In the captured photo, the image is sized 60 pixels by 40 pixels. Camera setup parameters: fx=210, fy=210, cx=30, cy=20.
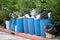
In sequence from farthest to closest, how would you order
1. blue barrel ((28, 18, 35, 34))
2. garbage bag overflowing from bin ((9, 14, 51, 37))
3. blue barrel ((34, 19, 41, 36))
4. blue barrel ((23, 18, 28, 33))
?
1. blue barrel ((23, 18, 28, 33))
2. blue barrel ((28, 18, 35, 34))
3. blue barrel ((34, 19, 41, 36))
4. garbage bag overflowing from bin ((9, 14, 51, 37))

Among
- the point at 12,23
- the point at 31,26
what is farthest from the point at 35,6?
the point at 12,23

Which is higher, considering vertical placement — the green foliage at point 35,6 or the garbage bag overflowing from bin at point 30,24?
the green foliage at point 35,6

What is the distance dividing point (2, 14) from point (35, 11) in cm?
370

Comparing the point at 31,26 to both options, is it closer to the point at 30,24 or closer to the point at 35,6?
the point at 30,24

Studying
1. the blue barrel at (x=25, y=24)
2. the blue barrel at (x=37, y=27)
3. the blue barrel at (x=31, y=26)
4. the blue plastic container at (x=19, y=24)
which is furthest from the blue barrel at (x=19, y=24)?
the blue barrel at (x=37, y=27)

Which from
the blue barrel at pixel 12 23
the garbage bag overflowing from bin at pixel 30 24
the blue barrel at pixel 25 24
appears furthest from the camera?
the blue barrel at pixel 12 23

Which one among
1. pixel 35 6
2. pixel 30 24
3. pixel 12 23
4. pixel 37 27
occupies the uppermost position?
pixel 35 6

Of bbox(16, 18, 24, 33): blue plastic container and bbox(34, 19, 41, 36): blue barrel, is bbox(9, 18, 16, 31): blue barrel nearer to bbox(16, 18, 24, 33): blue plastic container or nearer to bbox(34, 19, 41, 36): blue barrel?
bbox(16, 18, 24, 33): blue plastic container

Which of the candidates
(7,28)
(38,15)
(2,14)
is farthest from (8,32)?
(38,15)

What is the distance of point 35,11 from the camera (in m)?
8.18

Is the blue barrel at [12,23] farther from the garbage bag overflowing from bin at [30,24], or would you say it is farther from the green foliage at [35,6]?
the green foliage at [35,6]

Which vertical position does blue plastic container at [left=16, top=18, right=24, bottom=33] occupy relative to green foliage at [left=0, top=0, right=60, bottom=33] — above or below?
below

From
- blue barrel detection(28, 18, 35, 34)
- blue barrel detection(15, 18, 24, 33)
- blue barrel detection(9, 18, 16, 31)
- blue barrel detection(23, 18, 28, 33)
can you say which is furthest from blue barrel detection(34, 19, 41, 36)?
blue barrel detection(9, 18, 16, 31)

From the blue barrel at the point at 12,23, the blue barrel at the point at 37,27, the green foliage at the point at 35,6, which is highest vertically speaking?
the green foliage at the point at 35,6
